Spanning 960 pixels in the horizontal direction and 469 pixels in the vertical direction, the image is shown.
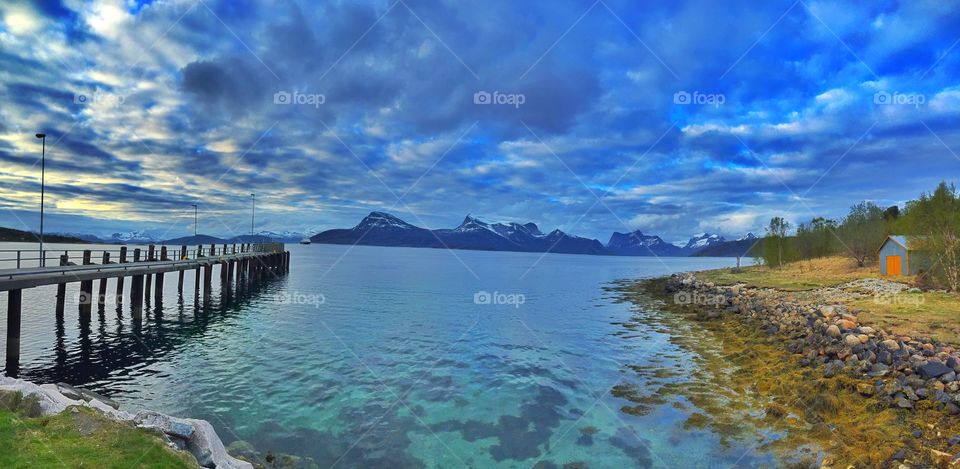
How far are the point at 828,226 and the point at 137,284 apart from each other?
324ft

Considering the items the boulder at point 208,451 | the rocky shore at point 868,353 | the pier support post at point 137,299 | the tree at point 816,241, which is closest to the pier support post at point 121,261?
the pier support post at point 137,299

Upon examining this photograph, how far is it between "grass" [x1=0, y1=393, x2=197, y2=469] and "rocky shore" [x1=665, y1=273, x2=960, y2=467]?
1503 centimetres

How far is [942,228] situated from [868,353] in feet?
84.7

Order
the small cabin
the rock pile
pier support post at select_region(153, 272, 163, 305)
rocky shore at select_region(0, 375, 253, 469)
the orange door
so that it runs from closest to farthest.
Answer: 1. rocky shore at select_region(0, 375, 253, 469)
2. the rock pile
3. pier support post at select_region(153, 272, 163, 305)
4. the small cabin
5. the orange door

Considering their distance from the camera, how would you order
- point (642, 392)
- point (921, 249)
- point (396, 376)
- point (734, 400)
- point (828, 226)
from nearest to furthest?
1. point (734, 400)
2. point (642, 392)
3. point (396, 376)
4. point (921, 249)
5. point (828, 226)

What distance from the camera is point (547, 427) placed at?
14.2 meters

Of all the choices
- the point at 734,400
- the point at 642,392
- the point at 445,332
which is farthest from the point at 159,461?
the point at 445,332

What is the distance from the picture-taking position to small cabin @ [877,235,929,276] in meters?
39.1

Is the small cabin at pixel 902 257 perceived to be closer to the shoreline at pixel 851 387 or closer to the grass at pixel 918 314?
the grass at pixel 918 314

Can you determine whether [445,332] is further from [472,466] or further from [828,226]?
[828,226]

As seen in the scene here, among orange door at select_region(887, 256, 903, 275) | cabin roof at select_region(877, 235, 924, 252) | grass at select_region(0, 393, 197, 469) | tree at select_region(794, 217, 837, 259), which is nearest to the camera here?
grass at select_region(0, 393, 197, 469)

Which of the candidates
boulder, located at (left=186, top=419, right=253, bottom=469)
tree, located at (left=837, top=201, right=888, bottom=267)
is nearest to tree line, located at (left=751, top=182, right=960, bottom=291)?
tree, located at (left=837, top=201, right=888, bottom=267)

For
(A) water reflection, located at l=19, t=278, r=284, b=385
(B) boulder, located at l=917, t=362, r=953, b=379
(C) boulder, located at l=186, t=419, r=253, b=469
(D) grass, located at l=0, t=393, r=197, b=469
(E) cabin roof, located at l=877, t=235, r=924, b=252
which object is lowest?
(A) water reflection, located at l=19, t=278, r=284, b=385

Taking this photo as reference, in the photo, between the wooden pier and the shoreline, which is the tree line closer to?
the shoreline
